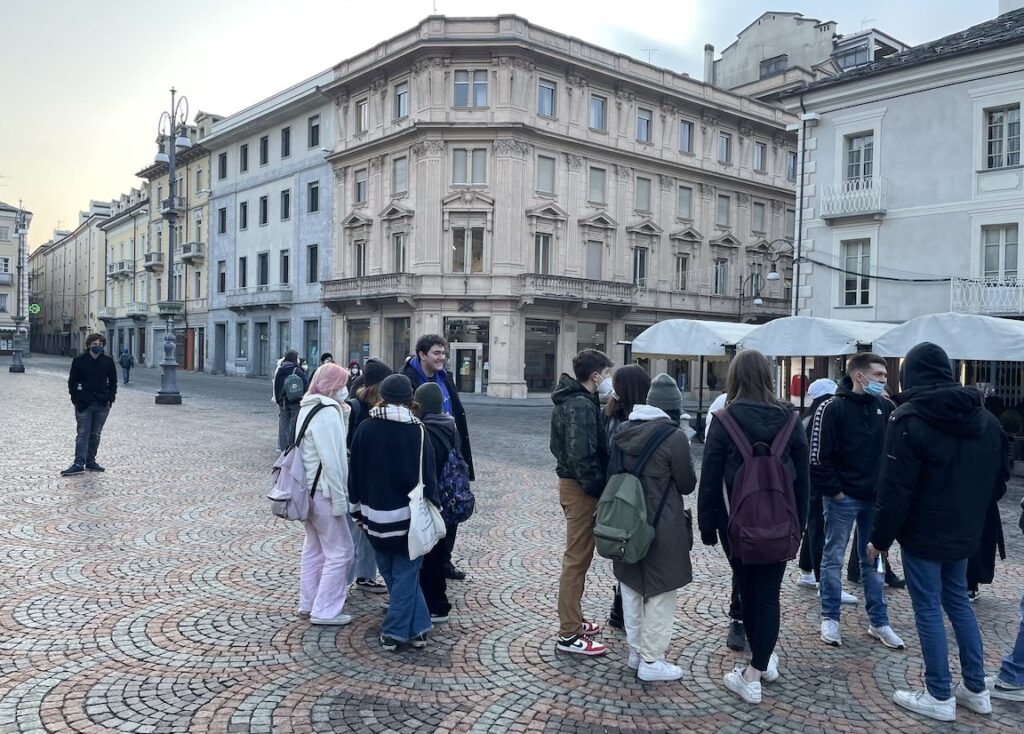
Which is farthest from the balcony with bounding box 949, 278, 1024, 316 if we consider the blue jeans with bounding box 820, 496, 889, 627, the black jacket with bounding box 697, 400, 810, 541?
the black jacket with bounding box 697, 400, 810, 541

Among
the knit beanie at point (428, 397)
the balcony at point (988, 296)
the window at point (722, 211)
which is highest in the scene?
the window at point (722, 211)

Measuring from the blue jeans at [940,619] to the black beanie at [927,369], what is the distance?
94 cm

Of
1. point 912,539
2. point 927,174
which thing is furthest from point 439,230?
point 912,539

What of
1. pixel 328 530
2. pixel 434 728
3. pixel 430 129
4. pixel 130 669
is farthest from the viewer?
pixel 430 129

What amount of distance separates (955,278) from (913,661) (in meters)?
16.6

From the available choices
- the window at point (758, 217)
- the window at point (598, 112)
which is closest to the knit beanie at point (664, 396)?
the window at point (598, 112)

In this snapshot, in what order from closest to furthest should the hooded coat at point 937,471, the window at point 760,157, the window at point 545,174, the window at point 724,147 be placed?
1. the hooded coat at point 937,471
2. the window at point 545,174
3. the window at point 724,147
4. the window at point 760,157

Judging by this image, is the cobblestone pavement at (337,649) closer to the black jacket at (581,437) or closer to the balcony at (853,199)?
the black jacket at (581,437)

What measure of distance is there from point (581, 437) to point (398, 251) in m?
30.9

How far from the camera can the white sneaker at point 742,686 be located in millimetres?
4109

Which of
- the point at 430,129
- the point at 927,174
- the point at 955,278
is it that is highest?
the point at 430,129

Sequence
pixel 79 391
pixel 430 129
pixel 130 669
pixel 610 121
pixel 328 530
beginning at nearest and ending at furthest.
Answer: pixel 130 669
pixel 328 530
pixel 79 391
pixel 430 129
pixel 610 121

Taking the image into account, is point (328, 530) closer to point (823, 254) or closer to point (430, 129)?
point (823, 254)

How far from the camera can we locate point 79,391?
10.3 metres
